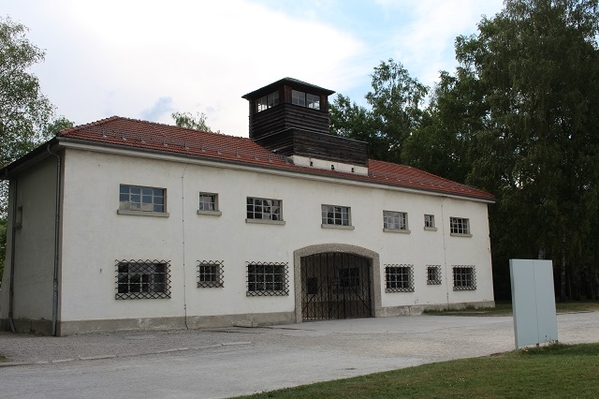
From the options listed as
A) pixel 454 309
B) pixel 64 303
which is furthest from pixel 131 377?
pixel 454 309

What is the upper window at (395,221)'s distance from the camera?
86.0ft

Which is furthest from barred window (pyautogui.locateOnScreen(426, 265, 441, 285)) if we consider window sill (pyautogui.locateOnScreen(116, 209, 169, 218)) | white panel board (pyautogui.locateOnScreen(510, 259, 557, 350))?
white panel board (pyautogui.locateOnScreen(510, 259, 557, 350))

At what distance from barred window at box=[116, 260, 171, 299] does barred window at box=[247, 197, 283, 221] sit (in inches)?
150

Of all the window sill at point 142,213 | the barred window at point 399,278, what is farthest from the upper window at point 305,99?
the window sill at point 142,213

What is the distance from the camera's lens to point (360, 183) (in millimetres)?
25047

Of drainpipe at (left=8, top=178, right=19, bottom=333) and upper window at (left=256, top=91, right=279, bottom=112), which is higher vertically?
upper window at (left=256, top=91, right=279, bottom=112)

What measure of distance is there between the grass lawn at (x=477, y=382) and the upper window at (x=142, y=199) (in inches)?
469

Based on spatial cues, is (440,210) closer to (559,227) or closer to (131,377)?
(559,227)

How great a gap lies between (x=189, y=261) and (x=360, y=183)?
8.30m

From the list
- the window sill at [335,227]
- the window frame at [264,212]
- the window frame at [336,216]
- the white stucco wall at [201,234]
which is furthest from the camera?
the window frame at [336,216]

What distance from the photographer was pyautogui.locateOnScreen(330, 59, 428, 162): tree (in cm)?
4900

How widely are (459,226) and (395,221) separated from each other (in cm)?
426

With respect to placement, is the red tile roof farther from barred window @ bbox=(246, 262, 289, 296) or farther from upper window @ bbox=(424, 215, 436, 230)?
barred window @ bbox=(246, 262, 289, 296)

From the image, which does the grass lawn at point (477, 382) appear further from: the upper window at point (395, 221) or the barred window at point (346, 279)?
the upper window at point (395, 221)
